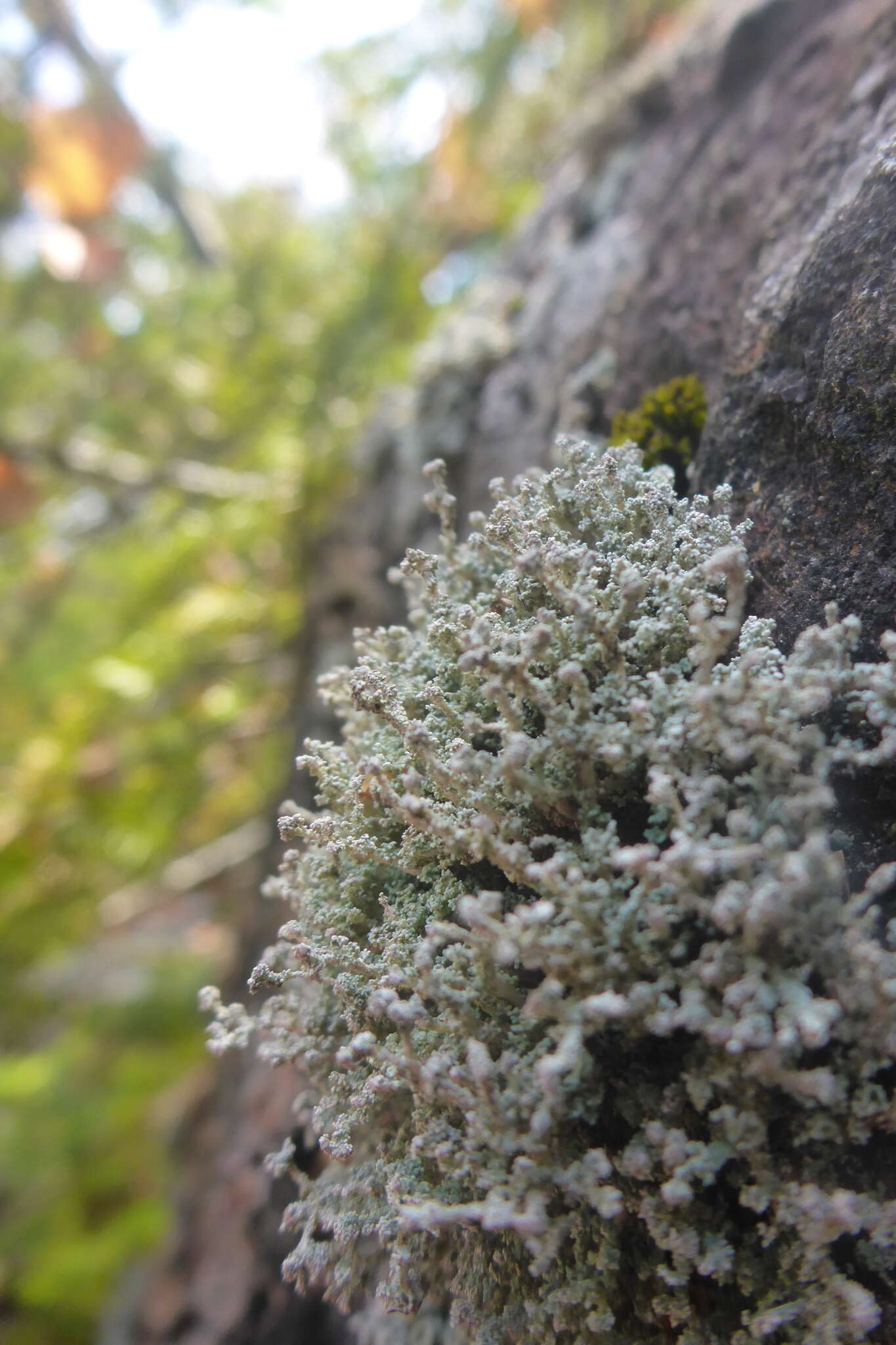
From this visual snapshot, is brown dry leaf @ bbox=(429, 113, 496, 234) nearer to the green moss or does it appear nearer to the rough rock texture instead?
the rough rock texture

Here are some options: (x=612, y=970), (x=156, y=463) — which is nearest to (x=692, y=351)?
(x=612, y=970)

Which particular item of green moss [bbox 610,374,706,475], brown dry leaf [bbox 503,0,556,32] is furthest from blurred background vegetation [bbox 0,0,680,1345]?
green moss [bbox 610,374,706,475]

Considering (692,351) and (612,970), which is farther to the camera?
(692,351)

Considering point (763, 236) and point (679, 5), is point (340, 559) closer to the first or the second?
point (763, 236)

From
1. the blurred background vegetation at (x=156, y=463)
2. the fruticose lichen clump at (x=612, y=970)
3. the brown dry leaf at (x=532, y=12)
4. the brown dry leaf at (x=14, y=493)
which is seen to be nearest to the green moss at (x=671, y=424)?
the fruticose lichen clump at (x=612, y=970)

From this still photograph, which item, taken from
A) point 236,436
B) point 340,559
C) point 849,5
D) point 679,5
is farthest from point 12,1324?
point 679,5

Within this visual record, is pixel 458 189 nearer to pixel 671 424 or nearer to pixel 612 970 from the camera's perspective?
pixel 671 424
